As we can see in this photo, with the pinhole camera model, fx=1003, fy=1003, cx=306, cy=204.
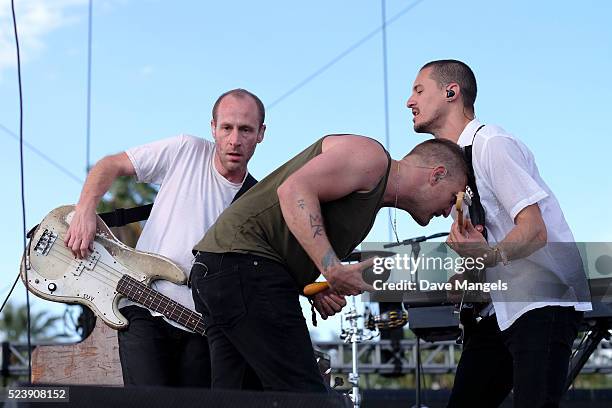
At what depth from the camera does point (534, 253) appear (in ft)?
11.1

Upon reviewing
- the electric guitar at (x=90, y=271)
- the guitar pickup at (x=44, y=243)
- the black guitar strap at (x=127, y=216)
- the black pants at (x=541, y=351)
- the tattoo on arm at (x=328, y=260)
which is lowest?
the black pants at (x=541, y=351)

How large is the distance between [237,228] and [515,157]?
3.28 feet

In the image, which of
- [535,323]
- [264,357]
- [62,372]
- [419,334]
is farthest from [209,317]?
[419,334]

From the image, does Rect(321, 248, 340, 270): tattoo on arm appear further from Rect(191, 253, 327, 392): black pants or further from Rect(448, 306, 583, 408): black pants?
Rect(448, 306, 583, 408): black pants

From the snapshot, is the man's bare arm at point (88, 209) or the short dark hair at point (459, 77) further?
the man's bare arm at point (88, 209)

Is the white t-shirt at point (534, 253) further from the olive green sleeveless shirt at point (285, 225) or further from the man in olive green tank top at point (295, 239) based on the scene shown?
the olive green sleeveless shirt at point (285, 225)

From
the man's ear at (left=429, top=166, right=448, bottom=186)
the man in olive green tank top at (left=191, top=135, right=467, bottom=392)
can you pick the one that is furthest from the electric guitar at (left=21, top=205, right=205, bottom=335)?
the man's ear at (left=429, top=166, right=448, bottom=186)

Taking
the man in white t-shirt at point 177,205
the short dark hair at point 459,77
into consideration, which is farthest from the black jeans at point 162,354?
the short dark hair at point 459,77

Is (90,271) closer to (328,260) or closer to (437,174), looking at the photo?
(328,260)

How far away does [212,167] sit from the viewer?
4.39 metres

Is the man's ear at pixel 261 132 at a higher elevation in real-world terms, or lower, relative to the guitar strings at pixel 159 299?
higher

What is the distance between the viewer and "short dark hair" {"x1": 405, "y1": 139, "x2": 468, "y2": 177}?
320cm

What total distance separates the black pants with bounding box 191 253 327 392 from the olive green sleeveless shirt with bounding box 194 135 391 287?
4 cm

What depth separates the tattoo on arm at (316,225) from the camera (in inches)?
116
